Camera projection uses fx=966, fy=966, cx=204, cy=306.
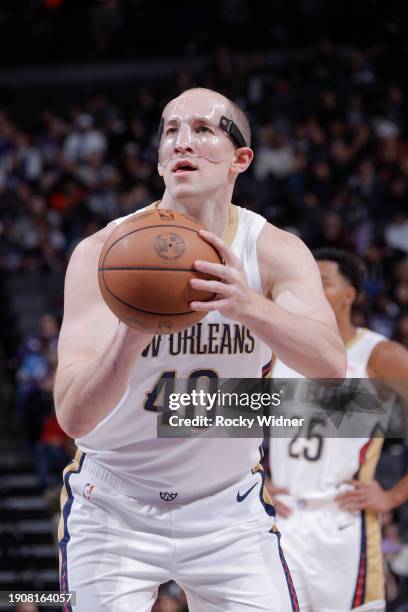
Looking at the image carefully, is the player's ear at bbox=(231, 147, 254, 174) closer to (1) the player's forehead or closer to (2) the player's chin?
(1) the player's forehead

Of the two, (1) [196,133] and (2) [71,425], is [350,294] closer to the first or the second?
(1) [196,133]

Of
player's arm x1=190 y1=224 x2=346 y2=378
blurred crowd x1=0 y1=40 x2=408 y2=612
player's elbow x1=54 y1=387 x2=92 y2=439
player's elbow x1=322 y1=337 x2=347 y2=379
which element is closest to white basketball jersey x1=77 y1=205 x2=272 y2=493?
player's arm x1=190 y1=224 x2=346 y2=378

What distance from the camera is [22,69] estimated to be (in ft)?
57.6

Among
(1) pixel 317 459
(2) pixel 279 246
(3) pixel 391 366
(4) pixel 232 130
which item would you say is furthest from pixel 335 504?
(4) pixel 232 130

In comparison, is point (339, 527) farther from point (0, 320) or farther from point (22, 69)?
point (22, 69)

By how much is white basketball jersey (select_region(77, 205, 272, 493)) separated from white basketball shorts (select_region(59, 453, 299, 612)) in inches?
2.7

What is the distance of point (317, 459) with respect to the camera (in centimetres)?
529

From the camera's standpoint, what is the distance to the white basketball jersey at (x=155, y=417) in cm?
364

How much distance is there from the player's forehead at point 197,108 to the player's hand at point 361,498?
2.37 m

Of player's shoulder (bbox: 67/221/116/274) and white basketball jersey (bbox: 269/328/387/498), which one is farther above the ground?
player's shoulder (bbox: 67/221/116/274)

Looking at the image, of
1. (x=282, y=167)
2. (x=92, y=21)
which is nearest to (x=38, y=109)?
(x=92, y=21)

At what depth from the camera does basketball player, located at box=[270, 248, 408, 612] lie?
510cm

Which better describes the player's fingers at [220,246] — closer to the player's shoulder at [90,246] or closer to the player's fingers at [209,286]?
the player's fingers at [209,286]

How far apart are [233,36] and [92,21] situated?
265 cm
